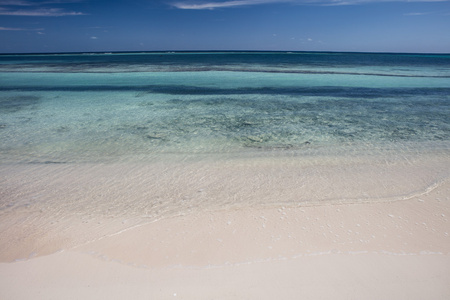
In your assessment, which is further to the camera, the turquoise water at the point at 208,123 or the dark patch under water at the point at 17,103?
the dark patch under water at the point at 17,103

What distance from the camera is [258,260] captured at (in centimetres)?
266

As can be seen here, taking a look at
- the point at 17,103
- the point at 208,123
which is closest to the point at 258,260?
the point at 208,123

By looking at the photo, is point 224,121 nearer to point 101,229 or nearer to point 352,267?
point 101,229

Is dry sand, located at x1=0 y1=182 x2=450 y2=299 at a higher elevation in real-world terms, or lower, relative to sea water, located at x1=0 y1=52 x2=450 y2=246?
lower

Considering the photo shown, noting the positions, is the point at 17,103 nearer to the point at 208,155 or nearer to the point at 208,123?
the point at 208,123

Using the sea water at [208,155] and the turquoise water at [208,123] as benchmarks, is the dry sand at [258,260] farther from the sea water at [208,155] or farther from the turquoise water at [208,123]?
the turquoise water at [208,123]

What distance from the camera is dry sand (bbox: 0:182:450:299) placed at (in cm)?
233

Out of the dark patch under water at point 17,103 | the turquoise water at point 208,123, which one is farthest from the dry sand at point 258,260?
the dark patch under water at point 17,103

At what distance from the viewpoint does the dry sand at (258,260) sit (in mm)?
2332

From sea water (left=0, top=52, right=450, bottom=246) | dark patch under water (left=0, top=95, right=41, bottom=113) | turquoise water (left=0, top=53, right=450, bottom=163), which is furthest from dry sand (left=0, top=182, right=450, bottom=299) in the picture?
dark patch under water (left=0, top=95, right=41, bottom=113)

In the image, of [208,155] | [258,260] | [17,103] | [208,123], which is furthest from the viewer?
[17,103]

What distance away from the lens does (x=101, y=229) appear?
319 cm

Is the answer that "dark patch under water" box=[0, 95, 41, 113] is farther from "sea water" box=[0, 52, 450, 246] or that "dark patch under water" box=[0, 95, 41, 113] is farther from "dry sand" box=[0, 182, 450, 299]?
"dry sand" box=[0, 182, 450, 299]

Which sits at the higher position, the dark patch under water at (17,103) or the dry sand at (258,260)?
the dark patch under water at (17,103)
